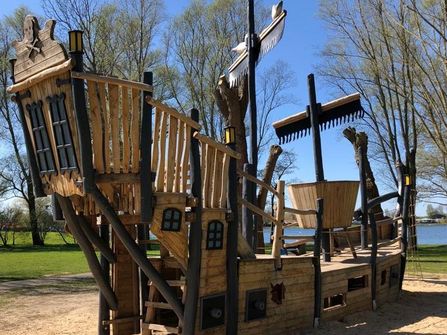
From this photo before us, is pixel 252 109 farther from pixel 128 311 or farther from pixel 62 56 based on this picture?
pixel 62 56

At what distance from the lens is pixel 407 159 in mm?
24000

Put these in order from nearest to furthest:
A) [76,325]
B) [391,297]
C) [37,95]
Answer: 1. [37,95]
2. [76,325]
3. [391,297]

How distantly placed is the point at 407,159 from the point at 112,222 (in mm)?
20763

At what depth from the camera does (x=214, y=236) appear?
6.38 metres

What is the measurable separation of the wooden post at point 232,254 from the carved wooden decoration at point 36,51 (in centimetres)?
244

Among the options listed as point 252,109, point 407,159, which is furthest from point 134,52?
point 252,109

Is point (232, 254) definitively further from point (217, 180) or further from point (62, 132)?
point (62, 132)

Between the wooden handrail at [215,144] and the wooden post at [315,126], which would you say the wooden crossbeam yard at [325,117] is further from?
the wooden handrail at [215,144]

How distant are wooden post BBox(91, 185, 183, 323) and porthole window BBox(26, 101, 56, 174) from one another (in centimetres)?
77

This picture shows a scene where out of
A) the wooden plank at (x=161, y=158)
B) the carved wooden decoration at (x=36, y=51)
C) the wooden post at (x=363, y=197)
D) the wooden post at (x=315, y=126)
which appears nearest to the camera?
the carved wooden decoration at (x=36, y=51)

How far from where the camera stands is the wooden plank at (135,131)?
18.0 ft

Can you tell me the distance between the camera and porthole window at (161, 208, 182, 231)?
225 inches

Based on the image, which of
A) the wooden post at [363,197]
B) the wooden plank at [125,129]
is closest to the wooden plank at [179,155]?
the wooden plank at [125,129]

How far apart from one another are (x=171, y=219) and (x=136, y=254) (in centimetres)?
57
